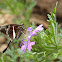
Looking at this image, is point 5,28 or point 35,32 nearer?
point 35,32

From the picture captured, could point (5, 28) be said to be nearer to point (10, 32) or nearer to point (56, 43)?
point (10, 32)

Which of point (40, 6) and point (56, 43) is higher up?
point (40, 6)

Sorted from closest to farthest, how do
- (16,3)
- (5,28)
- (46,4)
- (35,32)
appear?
(35,32) → (5,28) → (16,3) → (46,4)

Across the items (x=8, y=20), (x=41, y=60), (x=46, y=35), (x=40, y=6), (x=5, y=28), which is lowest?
(x=41, y=60)

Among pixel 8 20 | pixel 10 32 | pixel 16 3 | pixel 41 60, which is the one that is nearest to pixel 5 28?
pixel 10 32

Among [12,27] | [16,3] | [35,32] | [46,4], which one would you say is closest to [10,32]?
[12,27]

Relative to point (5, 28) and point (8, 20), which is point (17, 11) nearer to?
point (8, 20)

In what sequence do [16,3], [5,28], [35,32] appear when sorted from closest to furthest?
[35,32], [5,28], [16,3]

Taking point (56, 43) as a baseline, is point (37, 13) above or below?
above

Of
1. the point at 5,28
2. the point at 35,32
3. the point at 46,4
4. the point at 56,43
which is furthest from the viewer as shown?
the point at 46,4
